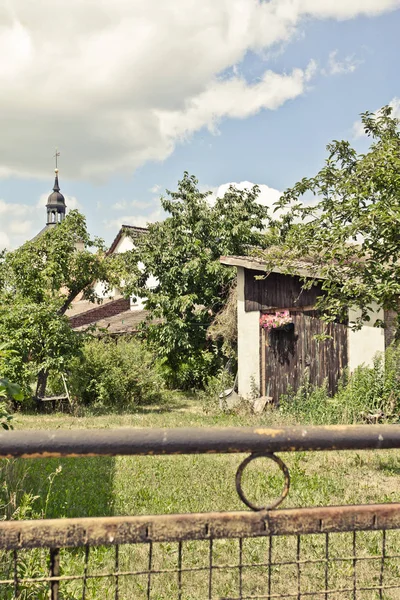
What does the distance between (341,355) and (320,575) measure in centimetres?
782

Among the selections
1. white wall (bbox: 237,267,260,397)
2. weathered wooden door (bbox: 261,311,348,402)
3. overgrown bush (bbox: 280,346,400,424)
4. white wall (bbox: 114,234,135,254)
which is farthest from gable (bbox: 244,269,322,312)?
white wall (bbox: 114,234,135,254)

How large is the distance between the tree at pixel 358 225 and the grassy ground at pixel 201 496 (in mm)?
2105

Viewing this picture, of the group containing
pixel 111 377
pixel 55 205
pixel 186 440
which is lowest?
pixel 111 377

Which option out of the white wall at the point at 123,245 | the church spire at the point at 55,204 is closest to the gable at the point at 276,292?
the white wall at the point at 123,245

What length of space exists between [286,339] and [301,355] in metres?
0.58

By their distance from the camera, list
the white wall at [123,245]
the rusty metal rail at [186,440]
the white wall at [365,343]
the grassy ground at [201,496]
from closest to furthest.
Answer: the rusty metal rail at [186,440] → the grassy ground at [201,496] → the white wall at [365,343] → the white wall at [123,245]

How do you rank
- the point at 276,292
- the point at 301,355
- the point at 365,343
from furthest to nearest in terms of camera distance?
the point at 276,292 < the point at 301,355 < the point at 365,343

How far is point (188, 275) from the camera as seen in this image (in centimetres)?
1655

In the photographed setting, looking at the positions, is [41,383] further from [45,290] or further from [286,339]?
[286,339]

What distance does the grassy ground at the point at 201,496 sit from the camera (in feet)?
14.1

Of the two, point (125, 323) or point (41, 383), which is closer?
point (41, 383)

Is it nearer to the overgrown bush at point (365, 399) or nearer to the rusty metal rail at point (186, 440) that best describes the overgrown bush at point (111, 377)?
the overgrown bush at point (365, 399)

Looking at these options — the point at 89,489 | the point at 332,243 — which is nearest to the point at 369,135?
the point at 332,243

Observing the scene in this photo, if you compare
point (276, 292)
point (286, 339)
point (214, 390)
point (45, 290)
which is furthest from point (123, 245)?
point (286, 339)
